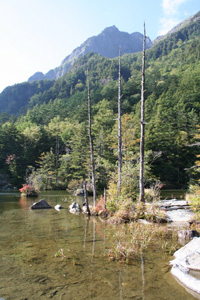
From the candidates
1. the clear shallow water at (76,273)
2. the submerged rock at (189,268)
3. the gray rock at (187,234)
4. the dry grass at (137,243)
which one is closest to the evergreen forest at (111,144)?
the dry grass at (137,243)

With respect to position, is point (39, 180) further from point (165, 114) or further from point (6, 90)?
point (6, 90)

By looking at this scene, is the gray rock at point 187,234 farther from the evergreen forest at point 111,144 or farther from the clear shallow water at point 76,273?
the evergreen forest at point 111,144

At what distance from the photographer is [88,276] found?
17.2 feet

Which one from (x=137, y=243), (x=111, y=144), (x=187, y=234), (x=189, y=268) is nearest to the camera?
(x=189, y=268)

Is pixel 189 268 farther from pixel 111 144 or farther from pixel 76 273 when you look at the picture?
pixel 111 144

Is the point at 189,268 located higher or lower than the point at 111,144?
lower

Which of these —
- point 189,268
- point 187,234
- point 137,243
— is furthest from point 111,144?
point 189,268

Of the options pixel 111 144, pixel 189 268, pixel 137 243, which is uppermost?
pixel 111 144

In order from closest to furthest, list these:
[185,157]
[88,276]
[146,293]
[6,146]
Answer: [146,293] → [88,276] → [185,157] → [6,146]

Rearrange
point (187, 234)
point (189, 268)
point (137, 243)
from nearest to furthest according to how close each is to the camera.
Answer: point (189, 268) → point (137, 243) → point (187, 234)

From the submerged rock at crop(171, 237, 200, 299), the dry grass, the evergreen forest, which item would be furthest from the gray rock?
the evergreen forest

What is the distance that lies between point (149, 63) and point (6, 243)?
154247 mm

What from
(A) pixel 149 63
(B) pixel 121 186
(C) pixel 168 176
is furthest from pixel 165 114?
(A) pixel 149 63

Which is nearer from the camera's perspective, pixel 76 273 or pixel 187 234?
pixel 76 273
